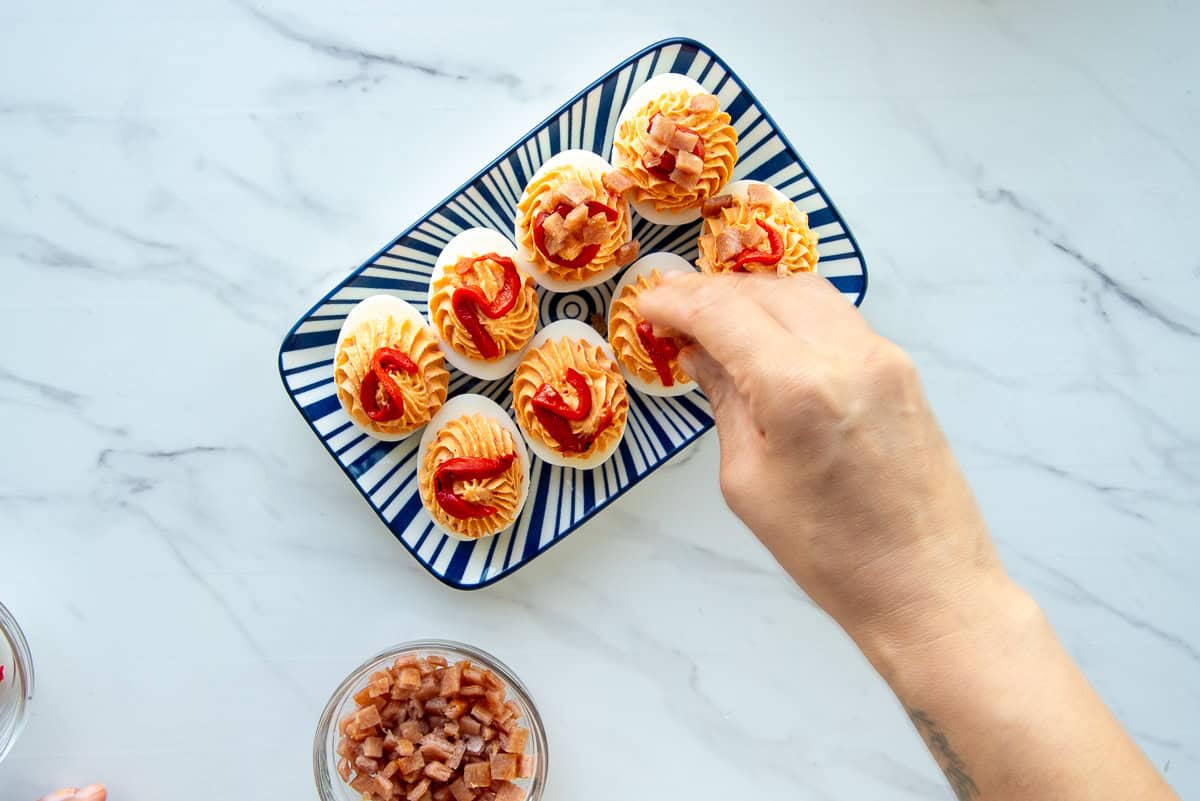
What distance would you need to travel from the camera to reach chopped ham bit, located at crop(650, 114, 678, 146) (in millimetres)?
1410

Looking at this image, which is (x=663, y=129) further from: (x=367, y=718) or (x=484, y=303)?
(x=367, y=718)

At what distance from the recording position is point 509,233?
1.55 meters

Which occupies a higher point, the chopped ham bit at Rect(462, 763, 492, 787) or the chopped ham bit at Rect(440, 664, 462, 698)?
the chopped ham bit at Rect(440, 664, 462, 698)

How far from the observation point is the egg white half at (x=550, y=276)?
1.48 m

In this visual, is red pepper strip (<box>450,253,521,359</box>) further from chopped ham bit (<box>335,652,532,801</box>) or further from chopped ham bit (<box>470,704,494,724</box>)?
chopped ham bit (<box>470,704,494,724</box>)

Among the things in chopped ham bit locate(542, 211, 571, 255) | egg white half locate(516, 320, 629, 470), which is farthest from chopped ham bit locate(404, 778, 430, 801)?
chopped ham bit locate(542, 211, 571, 255)

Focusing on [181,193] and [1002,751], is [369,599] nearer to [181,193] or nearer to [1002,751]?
[181,193]

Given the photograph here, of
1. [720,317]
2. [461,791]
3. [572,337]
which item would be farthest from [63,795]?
[720,317]

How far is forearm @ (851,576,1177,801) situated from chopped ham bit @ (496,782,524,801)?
2.23ft

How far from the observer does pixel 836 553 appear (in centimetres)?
109

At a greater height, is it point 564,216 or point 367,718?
point 564,216

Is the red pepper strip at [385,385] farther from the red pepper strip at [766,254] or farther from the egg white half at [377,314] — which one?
the red pepper strip at [766,254]

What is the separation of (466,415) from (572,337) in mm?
218

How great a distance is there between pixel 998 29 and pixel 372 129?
43.8 inches
